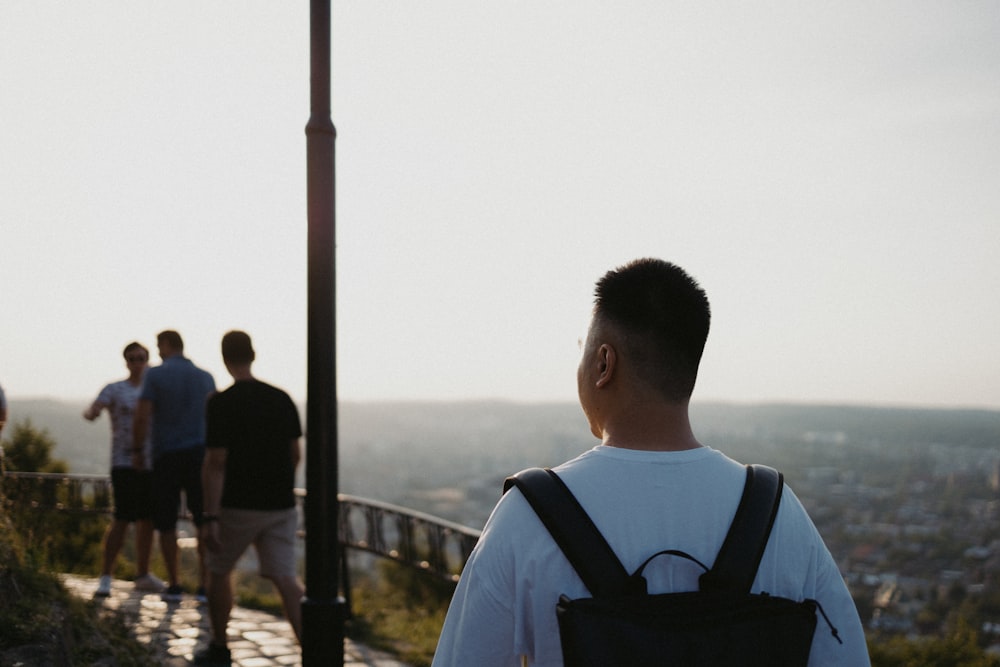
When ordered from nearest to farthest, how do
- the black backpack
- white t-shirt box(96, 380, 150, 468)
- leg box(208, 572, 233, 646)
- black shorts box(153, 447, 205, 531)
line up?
the black backpack < leg box(208, 572, 233, 646) < black shorts box(153, 447, 205, 531) < white t-shirt box(96, 380, 150, 468)

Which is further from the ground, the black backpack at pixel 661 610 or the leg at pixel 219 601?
the black backpack at pixel 661 610

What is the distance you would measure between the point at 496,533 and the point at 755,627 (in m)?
0.45

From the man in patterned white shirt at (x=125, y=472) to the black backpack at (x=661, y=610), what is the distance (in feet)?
21.2

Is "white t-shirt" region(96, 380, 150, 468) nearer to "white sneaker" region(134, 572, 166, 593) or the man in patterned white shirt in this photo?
the man in patterned white shirt

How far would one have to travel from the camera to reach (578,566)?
1.46 metres

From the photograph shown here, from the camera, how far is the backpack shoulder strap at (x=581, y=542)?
4.78ft

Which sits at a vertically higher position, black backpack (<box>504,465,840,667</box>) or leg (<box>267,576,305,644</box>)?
black backpack (<box>504,465,840,667</box>)

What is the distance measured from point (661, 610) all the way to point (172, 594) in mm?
7039

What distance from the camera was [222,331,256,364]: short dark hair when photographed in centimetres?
526

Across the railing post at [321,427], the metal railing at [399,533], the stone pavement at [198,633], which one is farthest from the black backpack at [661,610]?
the metal railing at [399,533]

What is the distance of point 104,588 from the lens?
7375 mm

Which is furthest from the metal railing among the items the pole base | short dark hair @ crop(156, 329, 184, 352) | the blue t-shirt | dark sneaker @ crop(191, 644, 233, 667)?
the pole base

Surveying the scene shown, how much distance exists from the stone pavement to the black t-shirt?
1.30 metres

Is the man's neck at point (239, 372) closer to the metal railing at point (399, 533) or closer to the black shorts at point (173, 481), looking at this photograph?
the black shorts at point (173, 481)
